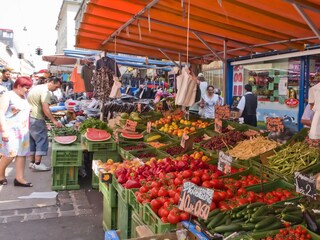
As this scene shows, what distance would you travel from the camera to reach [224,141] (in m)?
5.48

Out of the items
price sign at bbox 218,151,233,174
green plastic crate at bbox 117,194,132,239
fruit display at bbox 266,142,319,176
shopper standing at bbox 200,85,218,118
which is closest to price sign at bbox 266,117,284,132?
fruit display at bbox 266,142,319,176

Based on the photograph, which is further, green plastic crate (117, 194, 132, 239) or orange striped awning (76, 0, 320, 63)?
orange striped awning (76, 0, 320, 63)

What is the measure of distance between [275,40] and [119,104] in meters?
5.10

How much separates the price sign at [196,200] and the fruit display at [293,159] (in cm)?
189

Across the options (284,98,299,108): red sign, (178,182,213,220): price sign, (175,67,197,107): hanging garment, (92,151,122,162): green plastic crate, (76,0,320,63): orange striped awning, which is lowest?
(92,151,122,162): green plastic crate

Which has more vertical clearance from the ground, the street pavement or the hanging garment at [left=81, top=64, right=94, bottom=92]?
the hanging garment at [left=81, top=64, right=94, bottom=92]

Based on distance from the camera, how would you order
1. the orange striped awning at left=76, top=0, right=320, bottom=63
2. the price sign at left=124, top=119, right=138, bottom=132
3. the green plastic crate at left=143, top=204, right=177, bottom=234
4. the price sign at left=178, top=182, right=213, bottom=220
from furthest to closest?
1. the price sign at left=124, top=119, right=138, bottom=132
2. the orange striped awning at left=76, top=0, right=320, bottom=63
3. the green plastic crate at left=143, top=204, right=177, bottom=234
4. the price sign at left=178, top=182, right=213, bottom=220

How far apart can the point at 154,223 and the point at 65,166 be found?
12.5 feet

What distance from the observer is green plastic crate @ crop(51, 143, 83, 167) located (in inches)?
247

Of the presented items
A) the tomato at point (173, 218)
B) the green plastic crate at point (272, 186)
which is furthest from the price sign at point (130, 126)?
the tomato at point (173, 218)

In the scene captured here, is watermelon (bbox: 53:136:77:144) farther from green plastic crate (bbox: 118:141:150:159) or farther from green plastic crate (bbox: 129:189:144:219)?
green plastic crate (bbox: 129:189:144:219)

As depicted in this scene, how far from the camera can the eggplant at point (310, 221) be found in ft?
8.30

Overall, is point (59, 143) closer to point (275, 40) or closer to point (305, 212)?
point (275, 40)

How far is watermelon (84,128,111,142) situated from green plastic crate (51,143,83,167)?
1.20ft
